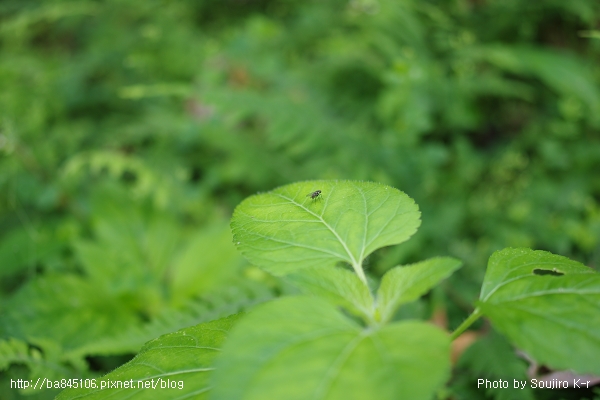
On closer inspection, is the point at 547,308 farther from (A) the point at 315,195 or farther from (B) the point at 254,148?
(B) the point at 254,148

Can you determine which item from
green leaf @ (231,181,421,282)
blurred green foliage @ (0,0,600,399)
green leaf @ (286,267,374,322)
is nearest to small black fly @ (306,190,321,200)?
green leaf @ (231,181,421,282)

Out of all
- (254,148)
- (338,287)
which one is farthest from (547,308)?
(254,148)

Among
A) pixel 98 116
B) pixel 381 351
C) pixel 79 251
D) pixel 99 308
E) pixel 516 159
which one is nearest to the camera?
pixel 381 351

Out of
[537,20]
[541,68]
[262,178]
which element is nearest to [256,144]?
[262,178]

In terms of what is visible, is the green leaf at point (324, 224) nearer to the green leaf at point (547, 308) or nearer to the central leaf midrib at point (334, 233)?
the central leaf midrib at point (334, 233)

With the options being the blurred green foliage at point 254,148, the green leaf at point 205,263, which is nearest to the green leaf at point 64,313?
the blurred green foliage at point 254,148

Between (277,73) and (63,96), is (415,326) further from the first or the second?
(63,96)
